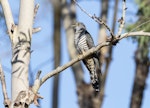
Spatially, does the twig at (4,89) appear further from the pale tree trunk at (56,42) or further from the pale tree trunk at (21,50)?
the pale tree trunk at (56,42)

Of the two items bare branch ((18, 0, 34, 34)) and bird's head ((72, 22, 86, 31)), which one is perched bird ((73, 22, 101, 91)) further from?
bare branch ((18, 0, 34, 34))

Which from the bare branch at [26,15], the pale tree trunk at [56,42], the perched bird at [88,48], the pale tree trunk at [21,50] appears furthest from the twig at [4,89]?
the pale tree trunk at [56,42]

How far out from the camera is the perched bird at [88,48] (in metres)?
5.58

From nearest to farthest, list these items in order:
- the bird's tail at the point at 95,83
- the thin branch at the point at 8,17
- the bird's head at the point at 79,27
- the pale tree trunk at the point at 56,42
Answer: the thin branch at the point at 8,17 < the bird's tail at the point at 95,83 < the bird's head at the point at 79,27 < the pale tree trunk at the point at 56,42

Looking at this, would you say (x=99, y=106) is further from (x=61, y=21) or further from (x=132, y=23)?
(x=61, y=21)

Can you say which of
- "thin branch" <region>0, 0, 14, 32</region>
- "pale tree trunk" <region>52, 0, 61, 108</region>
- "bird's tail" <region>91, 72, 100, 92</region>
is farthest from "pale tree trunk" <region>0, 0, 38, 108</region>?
"pale tree trunk" <region>52, 0, 61, 108</region>

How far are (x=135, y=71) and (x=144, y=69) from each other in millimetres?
190

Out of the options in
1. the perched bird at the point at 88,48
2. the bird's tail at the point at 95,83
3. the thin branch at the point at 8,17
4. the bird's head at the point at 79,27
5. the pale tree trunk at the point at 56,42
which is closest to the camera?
the thin branch at the point at 8,17

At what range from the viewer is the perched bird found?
5.58 metres

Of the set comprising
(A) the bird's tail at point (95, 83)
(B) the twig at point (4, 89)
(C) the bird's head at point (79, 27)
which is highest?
(C) the bird's head at point (79, 27)

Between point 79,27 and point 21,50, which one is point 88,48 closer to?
point 79,27

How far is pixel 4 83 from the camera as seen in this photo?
4.36 metres

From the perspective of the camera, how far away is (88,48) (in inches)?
248

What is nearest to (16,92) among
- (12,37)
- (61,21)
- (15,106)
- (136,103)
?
(15,106)
